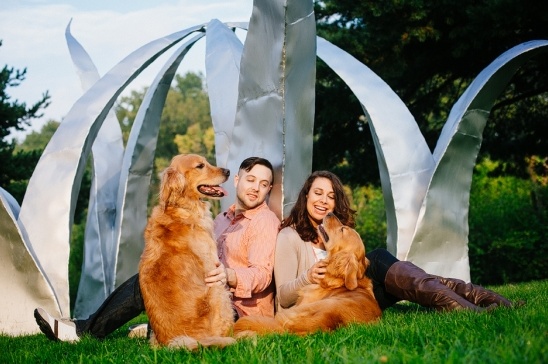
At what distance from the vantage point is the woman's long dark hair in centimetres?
548

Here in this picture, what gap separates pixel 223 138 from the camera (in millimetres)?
8766

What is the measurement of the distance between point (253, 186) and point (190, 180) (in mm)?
722

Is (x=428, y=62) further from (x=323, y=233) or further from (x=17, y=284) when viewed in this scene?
(x=17, y=284)

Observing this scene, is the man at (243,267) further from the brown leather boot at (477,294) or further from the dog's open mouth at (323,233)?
the brown leather boot at (477,294)

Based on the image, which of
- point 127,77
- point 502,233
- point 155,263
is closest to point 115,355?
point 155,263

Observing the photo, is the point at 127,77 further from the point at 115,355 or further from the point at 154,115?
the point at 115,355

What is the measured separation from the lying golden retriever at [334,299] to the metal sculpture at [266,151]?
1341 mm

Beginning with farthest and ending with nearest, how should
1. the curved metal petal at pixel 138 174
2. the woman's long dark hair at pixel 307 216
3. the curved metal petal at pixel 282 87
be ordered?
the curved metal petal at pixel 138 174, the curved metal petal at pixel 282 87, the woman's long dark hair at pixel 307 216

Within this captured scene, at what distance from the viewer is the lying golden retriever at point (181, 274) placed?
4.21m

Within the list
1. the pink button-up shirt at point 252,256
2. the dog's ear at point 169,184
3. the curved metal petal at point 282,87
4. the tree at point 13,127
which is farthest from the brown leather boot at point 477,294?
the tree at point 13,127

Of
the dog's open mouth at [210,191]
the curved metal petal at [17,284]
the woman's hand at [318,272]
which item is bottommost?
the curved metal petal at [17,284]

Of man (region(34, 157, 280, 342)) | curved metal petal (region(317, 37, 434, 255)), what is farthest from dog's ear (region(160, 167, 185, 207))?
curved metal petal (region(317, 37, 434, 255))

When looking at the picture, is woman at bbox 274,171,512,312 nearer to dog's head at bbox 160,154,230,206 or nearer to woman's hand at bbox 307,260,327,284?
woman's hand at bbox 307,260,327,284

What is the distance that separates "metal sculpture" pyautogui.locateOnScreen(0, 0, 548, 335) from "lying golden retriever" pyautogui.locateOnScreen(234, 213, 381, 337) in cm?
134
